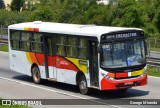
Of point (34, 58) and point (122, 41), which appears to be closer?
point (122, 41)

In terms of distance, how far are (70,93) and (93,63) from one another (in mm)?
2012

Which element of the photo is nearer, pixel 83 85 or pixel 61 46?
pixel 83 85

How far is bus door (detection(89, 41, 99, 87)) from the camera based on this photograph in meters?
19.0

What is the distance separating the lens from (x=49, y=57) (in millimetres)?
22094

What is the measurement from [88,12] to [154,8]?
6.63m

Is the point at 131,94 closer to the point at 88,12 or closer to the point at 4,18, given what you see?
the point at 88,12

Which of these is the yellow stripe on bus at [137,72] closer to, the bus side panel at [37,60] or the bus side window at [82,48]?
the bus side window at [82,48]

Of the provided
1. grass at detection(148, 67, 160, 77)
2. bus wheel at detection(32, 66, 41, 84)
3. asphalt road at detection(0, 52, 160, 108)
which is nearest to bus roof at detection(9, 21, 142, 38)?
bus wheel at detection(32, 66, 41, 84)

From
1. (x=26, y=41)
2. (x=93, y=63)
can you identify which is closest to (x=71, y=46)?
(x=93, y=63)

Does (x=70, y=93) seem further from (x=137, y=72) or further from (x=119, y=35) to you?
(x=119, y=35)

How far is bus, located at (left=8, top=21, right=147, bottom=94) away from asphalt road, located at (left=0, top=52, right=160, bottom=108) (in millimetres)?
430

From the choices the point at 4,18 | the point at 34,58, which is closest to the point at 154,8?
the point at 4,18

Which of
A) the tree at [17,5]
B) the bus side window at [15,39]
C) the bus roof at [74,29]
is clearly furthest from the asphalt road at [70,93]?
the tree at [17,5]

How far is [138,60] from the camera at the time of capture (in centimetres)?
1923
